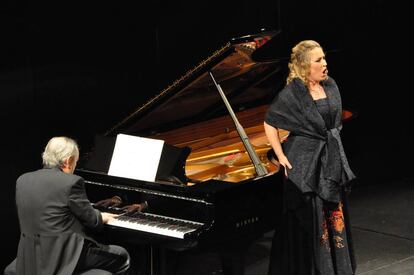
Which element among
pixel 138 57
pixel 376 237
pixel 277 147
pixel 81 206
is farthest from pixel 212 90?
pixel 376 237

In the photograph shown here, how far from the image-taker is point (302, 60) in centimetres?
444

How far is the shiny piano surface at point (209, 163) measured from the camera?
13.5 ft

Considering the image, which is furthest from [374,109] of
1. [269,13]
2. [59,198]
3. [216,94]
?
[59,198]

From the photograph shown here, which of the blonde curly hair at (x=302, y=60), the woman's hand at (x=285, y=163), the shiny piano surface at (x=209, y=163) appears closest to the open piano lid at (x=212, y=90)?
the shiny piano surface at (x=209, y=163)

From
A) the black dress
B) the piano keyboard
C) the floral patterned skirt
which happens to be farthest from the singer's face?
the piano keyboard

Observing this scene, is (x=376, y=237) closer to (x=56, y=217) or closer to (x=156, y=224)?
(x=156, y=224)

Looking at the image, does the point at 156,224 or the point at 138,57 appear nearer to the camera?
the point at 156,224

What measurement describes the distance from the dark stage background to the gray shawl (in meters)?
1.08

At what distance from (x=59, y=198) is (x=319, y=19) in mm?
4041

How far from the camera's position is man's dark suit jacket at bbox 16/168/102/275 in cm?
386

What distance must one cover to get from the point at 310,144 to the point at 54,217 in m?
1.48

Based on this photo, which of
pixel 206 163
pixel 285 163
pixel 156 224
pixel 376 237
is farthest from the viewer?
pixel 376 237

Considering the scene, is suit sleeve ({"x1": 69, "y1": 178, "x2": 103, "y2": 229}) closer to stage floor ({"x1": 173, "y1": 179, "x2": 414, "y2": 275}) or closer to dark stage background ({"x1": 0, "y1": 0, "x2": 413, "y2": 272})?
stage floor ({"x1": 173, "y1": 179, "x2": 414, "y2": 275})

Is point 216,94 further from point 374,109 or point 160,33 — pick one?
point 374,109
